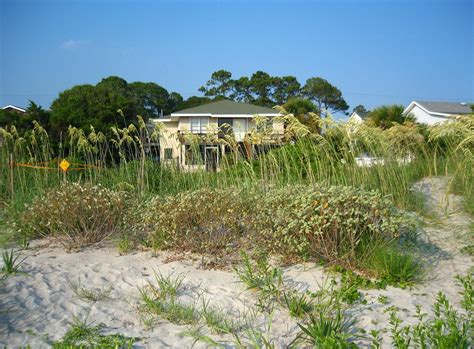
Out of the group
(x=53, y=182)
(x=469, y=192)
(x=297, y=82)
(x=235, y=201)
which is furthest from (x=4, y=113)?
(x=297, y=82)

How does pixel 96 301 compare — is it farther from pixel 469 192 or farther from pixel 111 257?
pixel 469 192

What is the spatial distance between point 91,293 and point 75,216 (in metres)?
1.65

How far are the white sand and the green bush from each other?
254 mm

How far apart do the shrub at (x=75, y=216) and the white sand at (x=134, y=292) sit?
245 millimetres

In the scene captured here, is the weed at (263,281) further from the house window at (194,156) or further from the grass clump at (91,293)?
the house window at (194,156)

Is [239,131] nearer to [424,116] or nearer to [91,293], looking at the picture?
[91,293]

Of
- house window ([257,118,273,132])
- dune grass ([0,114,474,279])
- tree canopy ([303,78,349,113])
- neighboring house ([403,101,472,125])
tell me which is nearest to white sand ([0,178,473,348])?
dune grass ([0,114,474,279])

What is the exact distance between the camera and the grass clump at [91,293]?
3922 millimetres

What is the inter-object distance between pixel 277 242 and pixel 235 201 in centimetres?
93

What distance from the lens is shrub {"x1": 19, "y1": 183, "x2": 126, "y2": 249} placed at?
5379 millimetres

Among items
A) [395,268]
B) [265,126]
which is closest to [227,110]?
[265,126]

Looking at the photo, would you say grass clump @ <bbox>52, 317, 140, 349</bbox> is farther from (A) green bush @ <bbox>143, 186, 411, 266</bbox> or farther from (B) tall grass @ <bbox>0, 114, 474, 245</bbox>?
(B) tall grass @ <bbox>0, 114, 474, 245</bbox>

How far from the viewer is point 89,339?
10.4ft

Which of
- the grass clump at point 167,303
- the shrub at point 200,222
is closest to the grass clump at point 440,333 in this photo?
the grass clump at point 167,303
